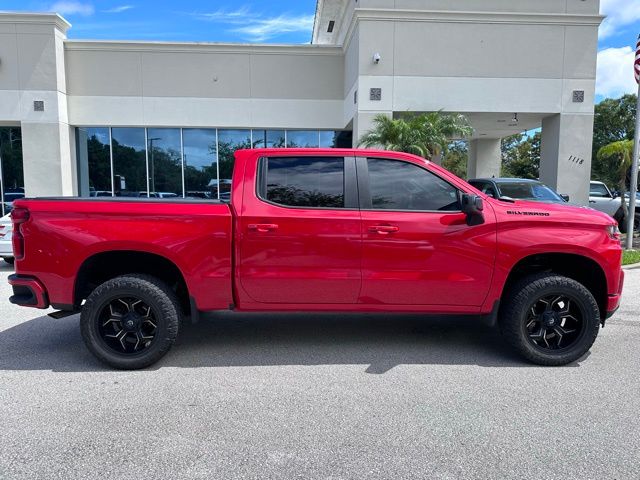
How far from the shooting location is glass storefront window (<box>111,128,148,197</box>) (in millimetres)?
18141

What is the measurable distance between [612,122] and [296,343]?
44190 mm

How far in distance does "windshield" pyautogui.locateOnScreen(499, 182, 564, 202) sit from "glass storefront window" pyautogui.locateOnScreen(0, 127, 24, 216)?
17.3m

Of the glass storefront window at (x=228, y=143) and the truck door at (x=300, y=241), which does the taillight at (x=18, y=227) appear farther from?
the glass storefront window at (x=228, y=143)

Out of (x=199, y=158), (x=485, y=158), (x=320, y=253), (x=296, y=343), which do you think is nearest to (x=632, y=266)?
(x=296, y=343)

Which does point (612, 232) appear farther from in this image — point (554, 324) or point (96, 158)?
point (96, 158)

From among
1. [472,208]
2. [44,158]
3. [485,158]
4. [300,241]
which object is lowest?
[300,241]

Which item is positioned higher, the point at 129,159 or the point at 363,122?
the point at 363,122

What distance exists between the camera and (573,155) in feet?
52.1

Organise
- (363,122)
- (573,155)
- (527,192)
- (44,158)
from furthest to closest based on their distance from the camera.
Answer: (44,158) → (573,155) → (363,122) → (527,192)

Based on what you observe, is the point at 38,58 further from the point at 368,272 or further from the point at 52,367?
the point at 368,272

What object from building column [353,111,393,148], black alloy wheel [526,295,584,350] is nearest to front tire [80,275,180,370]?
black alloy wheel [526,295,584,350]

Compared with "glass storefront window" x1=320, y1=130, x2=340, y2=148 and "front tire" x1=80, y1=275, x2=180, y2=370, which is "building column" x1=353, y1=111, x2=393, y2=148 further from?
"front tire" x1=80, y1=275, x2=180, y2=370

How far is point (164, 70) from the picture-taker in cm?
1764

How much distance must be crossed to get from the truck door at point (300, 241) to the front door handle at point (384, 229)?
0.13 metres
